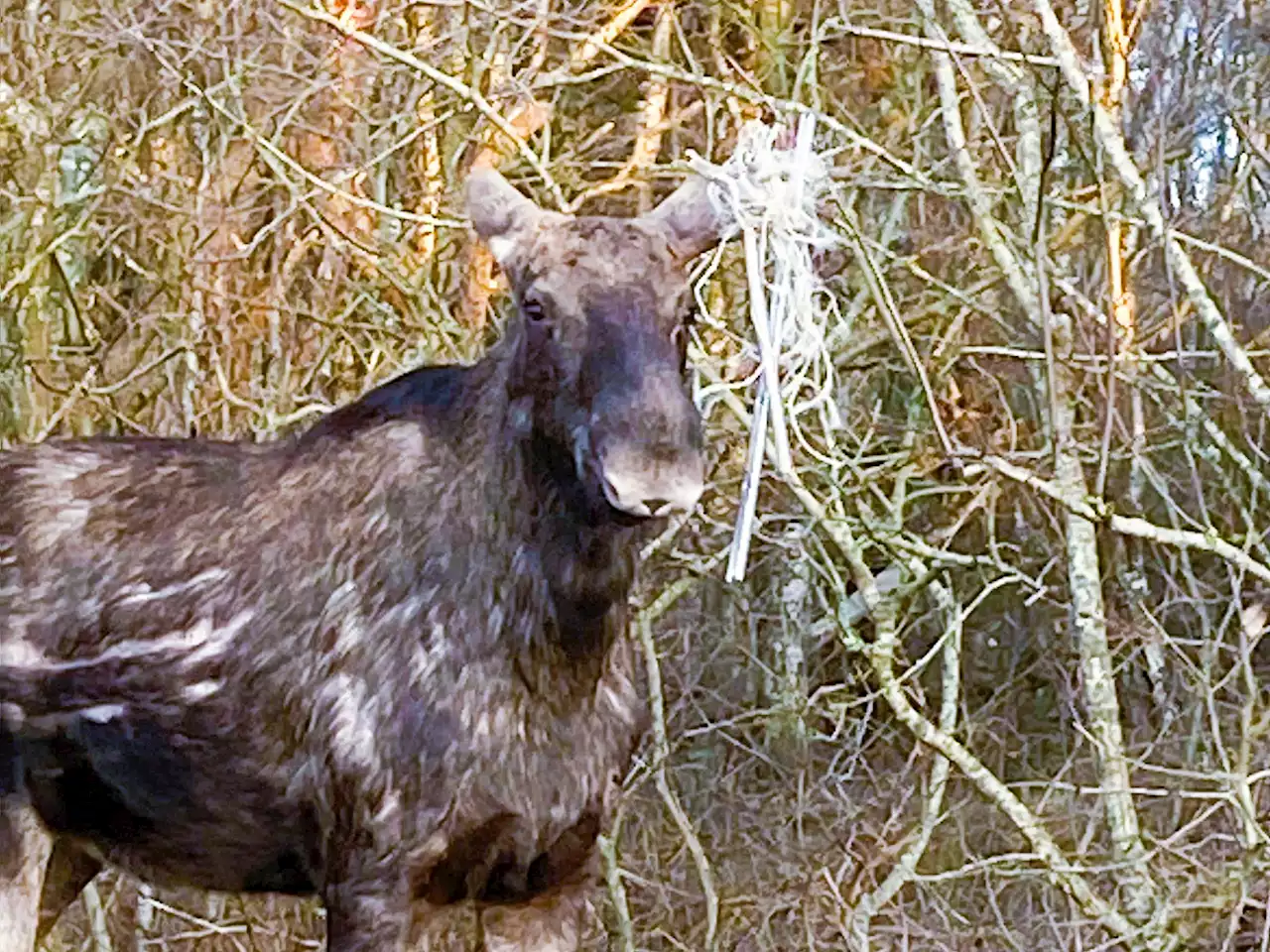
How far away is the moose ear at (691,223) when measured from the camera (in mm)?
3902

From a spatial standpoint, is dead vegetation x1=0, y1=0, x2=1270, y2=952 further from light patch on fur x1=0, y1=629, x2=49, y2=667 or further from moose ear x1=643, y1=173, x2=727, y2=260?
light patch on fur x1=0, y1=629, x2=49, y2=667

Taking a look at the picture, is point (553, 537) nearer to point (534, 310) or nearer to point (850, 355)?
point (534, 310)

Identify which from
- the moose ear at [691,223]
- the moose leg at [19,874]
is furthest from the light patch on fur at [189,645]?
the moose ear at [691,223]

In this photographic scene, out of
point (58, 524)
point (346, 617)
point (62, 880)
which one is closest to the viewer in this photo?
point (346, 617)

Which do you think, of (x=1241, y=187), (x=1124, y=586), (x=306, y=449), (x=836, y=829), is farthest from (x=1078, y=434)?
(x=306, y=449)

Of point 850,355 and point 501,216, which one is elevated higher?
point 501,216

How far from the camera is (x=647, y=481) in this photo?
348 centimetres

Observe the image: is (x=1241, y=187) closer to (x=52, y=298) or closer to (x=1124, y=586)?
(x=1124, y=586)

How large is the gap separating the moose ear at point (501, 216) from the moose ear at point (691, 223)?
0.23m

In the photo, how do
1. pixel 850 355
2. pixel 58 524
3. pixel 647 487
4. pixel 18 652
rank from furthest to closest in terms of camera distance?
pixel 850 355 → pixel 58 524 → pixel 18 652 → pixel 647 487

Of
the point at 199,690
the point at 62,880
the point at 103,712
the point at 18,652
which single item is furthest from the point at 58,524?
the point at 62,880

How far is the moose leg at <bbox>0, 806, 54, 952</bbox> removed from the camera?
4340 millimetres

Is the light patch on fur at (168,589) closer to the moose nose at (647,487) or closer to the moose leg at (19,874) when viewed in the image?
the moose leg at (19,874)

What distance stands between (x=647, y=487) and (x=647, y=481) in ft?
0.04
